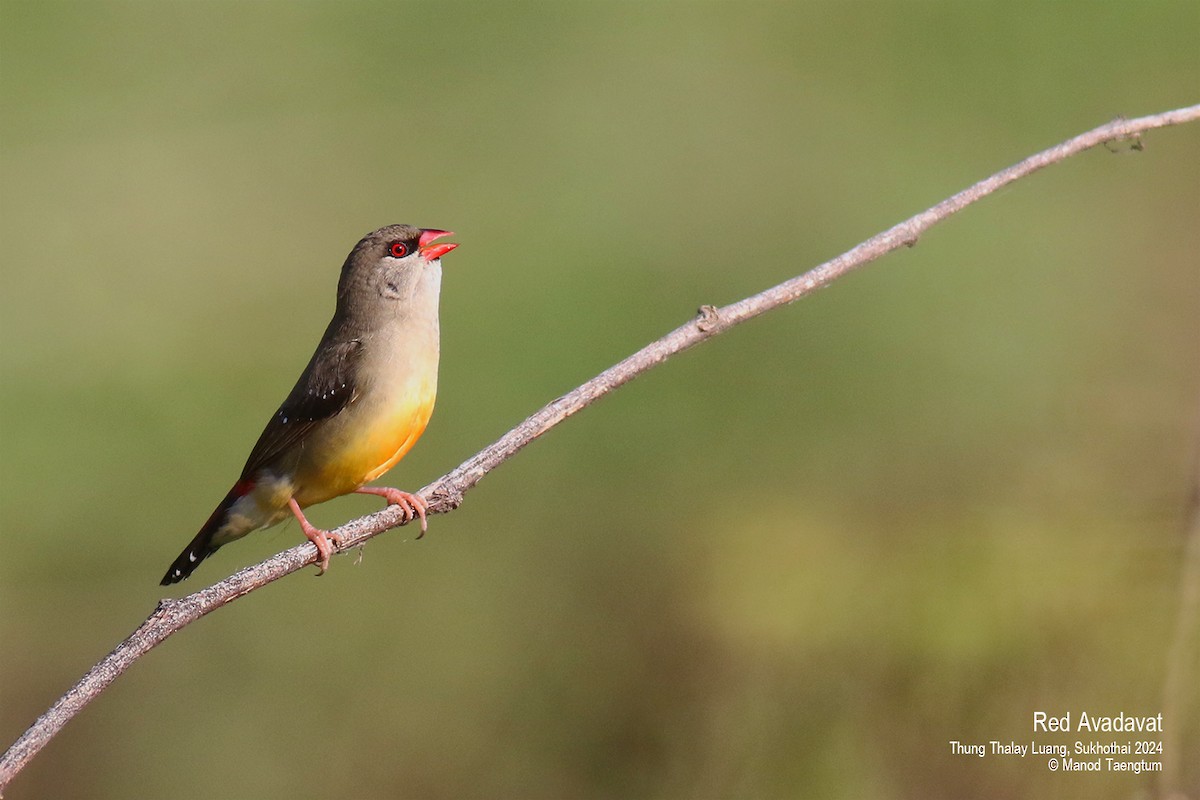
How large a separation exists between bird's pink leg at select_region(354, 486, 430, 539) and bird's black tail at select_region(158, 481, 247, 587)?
471mm

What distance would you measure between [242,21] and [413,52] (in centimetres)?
189

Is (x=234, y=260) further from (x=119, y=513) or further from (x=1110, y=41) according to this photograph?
(x=1110, y=41)

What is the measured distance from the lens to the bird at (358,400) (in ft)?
15.4

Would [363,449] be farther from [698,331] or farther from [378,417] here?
[698,331]

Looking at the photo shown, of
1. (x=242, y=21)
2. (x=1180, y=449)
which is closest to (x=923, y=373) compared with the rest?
(x=1180, y=449)

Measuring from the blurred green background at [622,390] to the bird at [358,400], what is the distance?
972 mm

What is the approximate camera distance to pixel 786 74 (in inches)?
582

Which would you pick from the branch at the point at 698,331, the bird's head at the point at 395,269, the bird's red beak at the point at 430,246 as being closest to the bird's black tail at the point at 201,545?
the bird's head at the point at 395,269

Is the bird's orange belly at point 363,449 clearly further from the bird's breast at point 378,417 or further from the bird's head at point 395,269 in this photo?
the bird's head at point 395,269

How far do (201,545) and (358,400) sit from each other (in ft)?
2.84

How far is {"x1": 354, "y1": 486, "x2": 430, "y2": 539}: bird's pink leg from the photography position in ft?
14.1

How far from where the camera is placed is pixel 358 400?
4750 mm

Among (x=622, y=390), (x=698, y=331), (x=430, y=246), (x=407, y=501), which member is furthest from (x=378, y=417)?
(x=622, y=390)

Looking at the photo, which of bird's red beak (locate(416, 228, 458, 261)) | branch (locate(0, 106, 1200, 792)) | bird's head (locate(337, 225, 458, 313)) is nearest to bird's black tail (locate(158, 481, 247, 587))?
bird's head (locate(337, 225, 458, 313))
